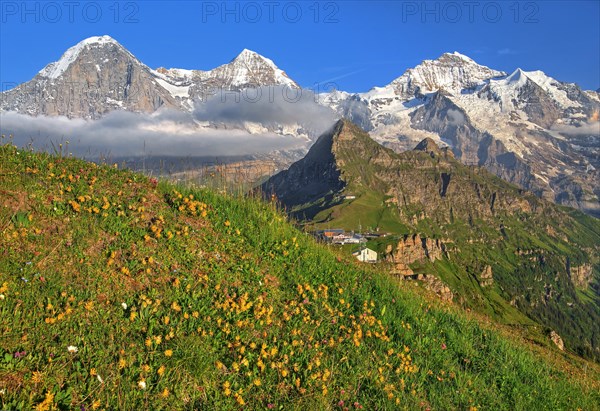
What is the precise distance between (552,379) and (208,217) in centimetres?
1079

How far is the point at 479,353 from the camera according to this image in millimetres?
11703

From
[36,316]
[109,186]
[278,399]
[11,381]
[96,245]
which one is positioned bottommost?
[278,399]

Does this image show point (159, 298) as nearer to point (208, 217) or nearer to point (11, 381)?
point (11, 381)

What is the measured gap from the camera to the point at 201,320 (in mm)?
8758

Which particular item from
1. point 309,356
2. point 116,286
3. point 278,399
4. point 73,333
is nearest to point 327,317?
point 309,356

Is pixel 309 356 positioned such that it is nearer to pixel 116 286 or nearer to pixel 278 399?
pixel 278 399

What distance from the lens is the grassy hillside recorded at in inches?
277

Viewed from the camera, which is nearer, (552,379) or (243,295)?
(243,295)

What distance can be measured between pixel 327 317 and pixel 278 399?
3175 mm

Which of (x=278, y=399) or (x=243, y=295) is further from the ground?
(x=243, y=295)

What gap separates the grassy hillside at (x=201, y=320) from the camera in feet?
23.1

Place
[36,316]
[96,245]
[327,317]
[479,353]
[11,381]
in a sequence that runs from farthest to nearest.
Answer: [479,353] → [327,317] → [96,245] → [36,316] → [11,381]

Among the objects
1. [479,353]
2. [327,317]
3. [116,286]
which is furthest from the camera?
[479,353]

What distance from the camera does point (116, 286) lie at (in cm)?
873
